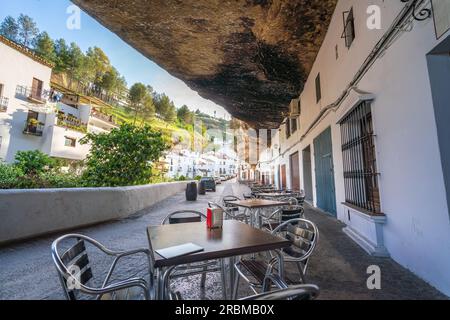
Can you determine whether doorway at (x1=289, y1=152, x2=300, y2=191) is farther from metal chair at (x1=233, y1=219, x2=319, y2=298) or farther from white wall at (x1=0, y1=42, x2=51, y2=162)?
white wall at (x1=0, y1=42, x2=51, y2=162)

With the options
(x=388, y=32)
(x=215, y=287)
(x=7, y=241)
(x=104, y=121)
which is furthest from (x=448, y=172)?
(x=104, y=121)

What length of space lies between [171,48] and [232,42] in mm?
2249

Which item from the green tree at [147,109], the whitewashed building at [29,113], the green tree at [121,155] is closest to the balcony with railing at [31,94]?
the whitewashed building at [29,113]

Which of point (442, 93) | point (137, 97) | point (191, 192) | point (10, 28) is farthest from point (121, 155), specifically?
point (10, 28)

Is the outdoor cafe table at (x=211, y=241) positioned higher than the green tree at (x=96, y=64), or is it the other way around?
→ the green tree at (x=96, y=64)

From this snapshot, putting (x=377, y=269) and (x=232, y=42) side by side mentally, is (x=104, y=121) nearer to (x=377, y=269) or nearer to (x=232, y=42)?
(x=232, y=42)

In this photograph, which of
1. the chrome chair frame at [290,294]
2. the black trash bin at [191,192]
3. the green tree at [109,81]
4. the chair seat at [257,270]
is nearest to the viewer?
the chrome chair frame at [290,294]

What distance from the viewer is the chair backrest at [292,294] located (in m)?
0.77

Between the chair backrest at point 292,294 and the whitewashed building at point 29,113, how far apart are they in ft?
53.5

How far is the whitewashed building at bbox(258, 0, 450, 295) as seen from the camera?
2.03m

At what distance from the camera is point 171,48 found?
23.5ft

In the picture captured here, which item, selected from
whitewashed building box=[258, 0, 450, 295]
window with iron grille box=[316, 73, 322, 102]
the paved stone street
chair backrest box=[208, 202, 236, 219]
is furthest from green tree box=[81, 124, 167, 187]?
whitewashed building box=[258, 0, 450, 295]

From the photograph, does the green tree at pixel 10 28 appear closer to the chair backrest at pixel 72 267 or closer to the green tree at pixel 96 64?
the green tree at pixel 96 64

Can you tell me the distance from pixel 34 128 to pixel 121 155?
15.7 metres
